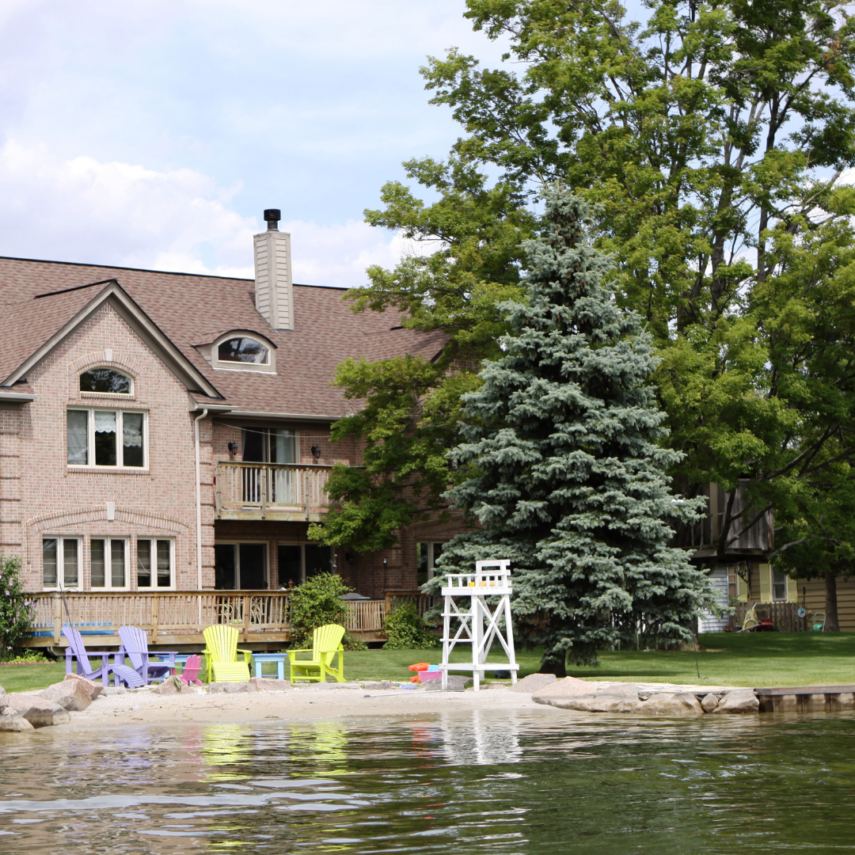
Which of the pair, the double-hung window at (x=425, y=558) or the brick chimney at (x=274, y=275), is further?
the brick chimney at (x=274, y=275)

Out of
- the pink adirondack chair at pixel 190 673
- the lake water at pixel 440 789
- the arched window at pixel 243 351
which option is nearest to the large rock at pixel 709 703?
the lake water at pixel 440 789

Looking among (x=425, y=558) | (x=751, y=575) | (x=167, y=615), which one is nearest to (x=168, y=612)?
(x=167, y=615)

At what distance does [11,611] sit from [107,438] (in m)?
5.43

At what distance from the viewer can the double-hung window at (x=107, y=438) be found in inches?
1260

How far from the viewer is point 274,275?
39000 mm

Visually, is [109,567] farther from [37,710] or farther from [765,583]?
[765,583]

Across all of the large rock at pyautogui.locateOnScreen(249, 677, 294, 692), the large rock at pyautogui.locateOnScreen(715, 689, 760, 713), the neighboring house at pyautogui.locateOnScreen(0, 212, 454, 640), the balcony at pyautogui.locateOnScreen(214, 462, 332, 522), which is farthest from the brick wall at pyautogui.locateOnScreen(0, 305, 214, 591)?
the large rock at pyautogui.locateOnScreen(715, 689, 760, 713)

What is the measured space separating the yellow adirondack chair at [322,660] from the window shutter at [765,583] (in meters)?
36.4

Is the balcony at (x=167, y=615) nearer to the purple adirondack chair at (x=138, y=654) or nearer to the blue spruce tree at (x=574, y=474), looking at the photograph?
the purple adirondack chair at (x=138, y=654)

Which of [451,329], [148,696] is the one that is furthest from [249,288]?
[148,696]

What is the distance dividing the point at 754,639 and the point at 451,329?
1267 cm

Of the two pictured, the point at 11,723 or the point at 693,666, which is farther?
Answer: the point at 693,666

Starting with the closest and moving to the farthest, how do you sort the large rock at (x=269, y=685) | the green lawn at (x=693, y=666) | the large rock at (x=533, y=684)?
the large rock at (x=533, y=684), the large rock at (x=269, y=685), the green lawn at (x=693, y=666)

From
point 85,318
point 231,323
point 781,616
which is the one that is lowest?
point 781,616
